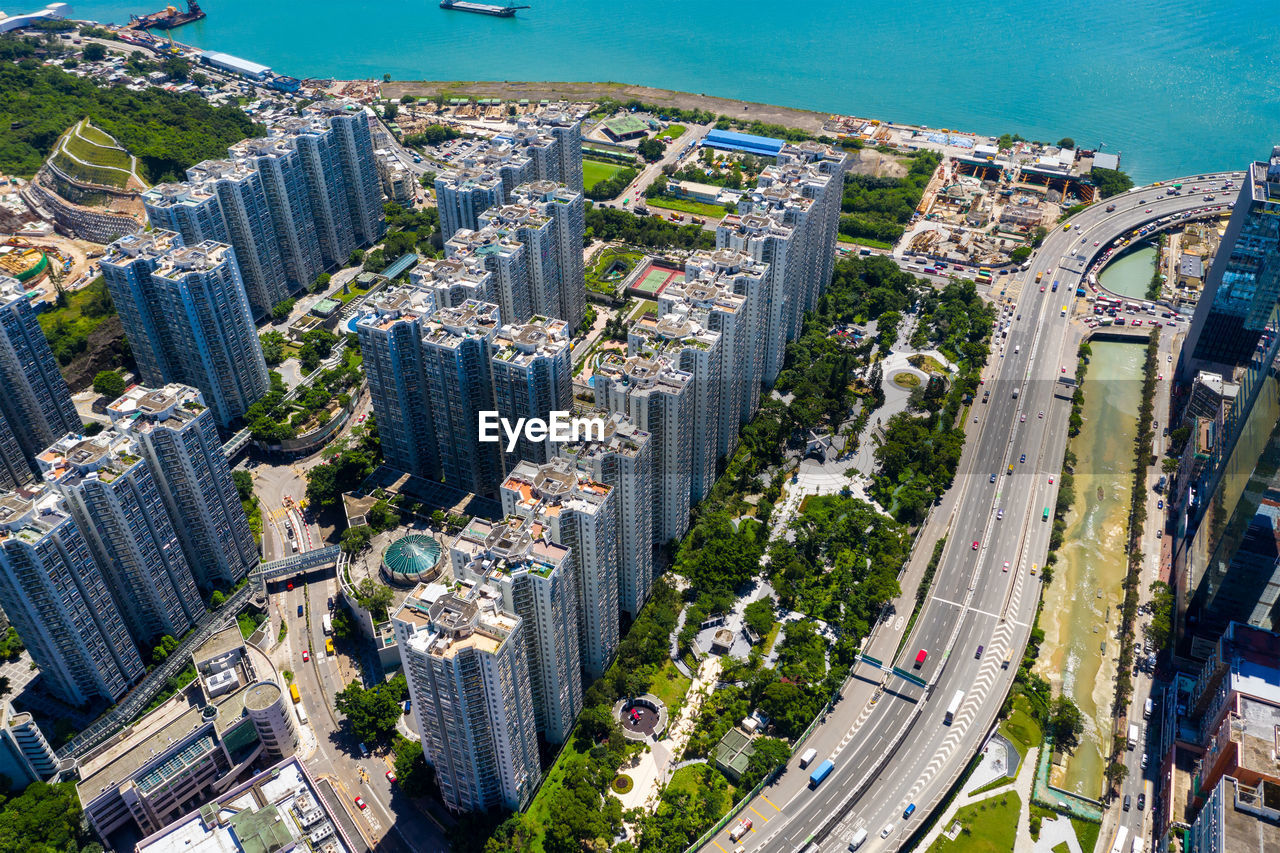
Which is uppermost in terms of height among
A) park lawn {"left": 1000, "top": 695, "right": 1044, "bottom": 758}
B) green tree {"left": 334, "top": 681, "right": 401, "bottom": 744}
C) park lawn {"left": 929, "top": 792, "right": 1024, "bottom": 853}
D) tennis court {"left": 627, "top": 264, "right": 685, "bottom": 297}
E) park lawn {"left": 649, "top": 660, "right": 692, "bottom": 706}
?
tennis court {"left": 627, "top": 264, "right": 685, "bottom": 297}

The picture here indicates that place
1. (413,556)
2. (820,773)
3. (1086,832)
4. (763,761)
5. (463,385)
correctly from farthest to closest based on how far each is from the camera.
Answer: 1. (463,385)
2. (413,556)
3. (820,773)
4. (763,761)
5. (1086,832)

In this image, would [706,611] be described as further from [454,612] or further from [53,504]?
[53,504]

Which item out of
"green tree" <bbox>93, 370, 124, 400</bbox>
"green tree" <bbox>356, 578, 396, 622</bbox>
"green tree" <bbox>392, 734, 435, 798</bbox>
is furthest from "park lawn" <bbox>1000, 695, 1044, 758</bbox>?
"green tree" <bbox>93, 370, 124, 400</bbox>

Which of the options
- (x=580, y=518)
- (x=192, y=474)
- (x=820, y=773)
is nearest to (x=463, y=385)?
(x=192, y=474)

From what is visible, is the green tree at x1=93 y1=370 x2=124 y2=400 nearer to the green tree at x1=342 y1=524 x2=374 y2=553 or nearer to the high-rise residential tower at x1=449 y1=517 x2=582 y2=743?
the green tree at x1=342 y1=524 x2=374 y2=553

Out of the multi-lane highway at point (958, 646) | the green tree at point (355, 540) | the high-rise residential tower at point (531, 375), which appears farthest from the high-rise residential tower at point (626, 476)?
the green tree at point (355, 540)

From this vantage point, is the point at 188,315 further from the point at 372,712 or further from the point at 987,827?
the point at 987,827
